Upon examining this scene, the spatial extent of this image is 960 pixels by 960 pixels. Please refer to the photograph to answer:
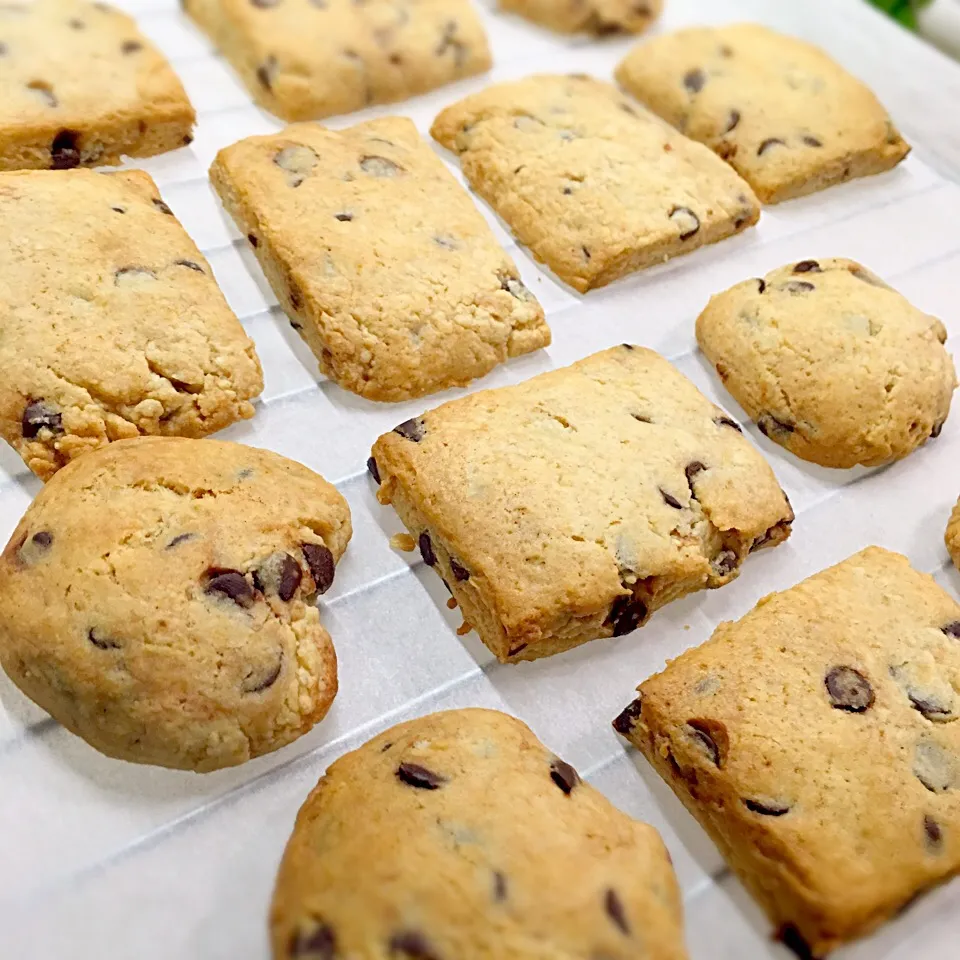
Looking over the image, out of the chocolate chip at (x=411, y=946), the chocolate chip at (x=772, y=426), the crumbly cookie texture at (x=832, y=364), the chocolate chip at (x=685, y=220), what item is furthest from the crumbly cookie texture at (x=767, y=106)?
the chocolate chip at (x=411, y=946)

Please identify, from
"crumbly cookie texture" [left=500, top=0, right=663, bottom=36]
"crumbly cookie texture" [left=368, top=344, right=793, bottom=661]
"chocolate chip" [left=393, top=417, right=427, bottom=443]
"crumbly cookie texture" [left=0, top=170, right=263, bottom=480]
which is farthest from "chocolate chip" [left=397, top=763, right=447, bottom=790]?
"crumbly cookie texture" [left=500, top=0, right=663, bottom=36]

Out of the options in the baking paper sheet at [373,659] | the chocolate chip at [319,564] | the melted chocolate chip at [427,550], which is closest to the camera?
the baking paper sheet at [373,659]

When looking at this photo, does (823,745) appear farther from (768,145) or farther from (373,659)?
(768,145)

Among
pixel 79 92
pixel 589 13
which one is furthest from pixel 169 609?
pixel 589 13

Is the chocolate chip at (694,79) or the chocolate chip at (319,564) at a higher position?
the chocolate chip at (694,79)

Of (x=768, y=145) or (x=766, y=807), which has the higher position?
(x=768, y=145)

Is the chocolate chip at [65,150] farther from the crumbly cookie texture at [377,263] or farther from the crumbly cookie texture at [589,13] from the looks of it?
the crumbly cookie texture at [589,13]
